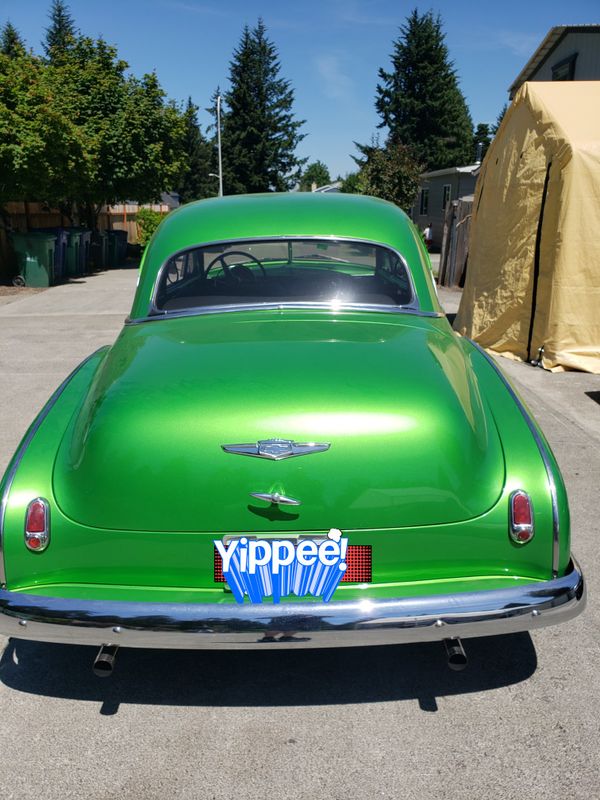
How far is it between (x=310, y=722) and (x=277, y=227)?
2.58 m

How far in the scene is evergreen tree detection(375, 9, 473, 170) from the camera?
57.1 m

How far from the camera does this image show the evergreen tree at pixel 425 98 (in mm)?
57125

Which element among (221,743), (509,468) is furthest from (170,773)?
(509,468)

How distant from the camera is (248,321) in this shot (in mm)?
3773

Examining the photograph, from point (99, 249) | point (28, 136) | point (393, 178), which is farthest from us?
point (393, 178)

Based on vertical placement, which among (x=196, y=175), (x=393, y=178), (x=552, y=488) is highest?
(x=196, y=175)

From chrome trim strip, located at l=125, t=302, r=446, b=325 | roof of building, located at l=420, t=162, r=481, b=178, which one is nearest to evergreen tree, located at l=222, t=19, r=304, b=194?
roof of building, located at l=420, t=162, r=481, b=178

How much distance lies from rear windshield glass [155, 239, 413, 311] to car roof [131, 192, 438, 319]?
49 millimetres

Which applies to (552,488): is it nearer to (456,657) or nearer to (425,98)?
(456,657)

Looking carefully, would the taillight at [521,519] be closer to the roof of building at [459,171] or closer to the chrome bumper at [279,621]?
the chrome bumper at [279,621]

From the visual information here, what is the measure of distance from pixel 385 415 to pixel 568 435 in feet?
14.7

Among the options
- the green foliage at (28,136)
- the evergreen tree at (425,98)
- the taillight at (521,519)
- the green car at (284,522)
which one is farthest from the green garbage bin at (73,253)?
the evergreen tree at (425,98)

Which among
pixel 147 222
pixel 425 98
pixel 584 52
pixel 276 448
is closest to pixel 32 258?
pixel 584 52

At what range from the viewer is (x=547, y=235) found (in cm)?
944
